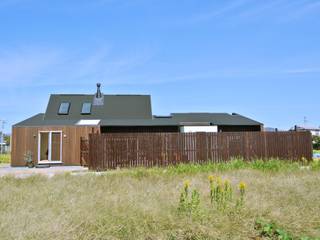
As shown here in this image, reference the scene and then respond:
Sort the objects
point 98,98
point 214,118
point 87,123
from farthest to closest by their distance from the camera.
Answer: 1. point 98,98
2. point 214,118
3. point 87,123

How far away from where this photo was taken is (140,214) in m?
4.54

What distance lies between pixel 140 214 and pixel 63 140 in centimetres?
1535

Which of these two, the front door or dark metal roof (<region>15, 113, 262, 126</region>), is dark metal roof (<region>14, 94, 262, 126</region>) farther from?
the front door

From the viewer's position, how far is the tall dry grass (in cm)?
398

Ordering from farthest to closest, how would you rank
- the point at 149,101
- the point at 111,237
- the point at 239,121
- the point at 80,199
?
the point at 149,101, the point at 239,121, the point at 80,199, the point at 111,237

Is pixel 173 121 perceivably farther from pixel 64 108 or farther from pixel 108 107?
pixel 64 108

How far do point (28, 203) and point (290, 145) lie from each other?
44.1 feet

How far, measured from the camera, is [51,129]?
18859 mm

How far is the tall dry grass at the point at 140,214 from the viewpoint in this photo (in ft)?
13.1

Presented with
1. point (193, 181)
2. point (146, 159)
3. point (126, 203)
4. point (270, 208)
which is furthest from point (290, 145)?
point (126, 203)

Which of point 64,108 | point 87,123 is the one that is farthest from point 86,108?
point 87,123

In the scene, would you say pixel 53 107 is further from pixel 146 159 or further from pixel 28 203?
pixel 28 203

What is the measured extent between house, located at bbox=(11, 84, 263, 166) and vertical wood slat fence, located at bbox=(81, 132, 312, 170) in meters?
4.48

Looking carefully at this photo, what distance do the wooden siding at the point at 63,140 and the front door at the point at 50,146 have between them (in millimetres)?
211
